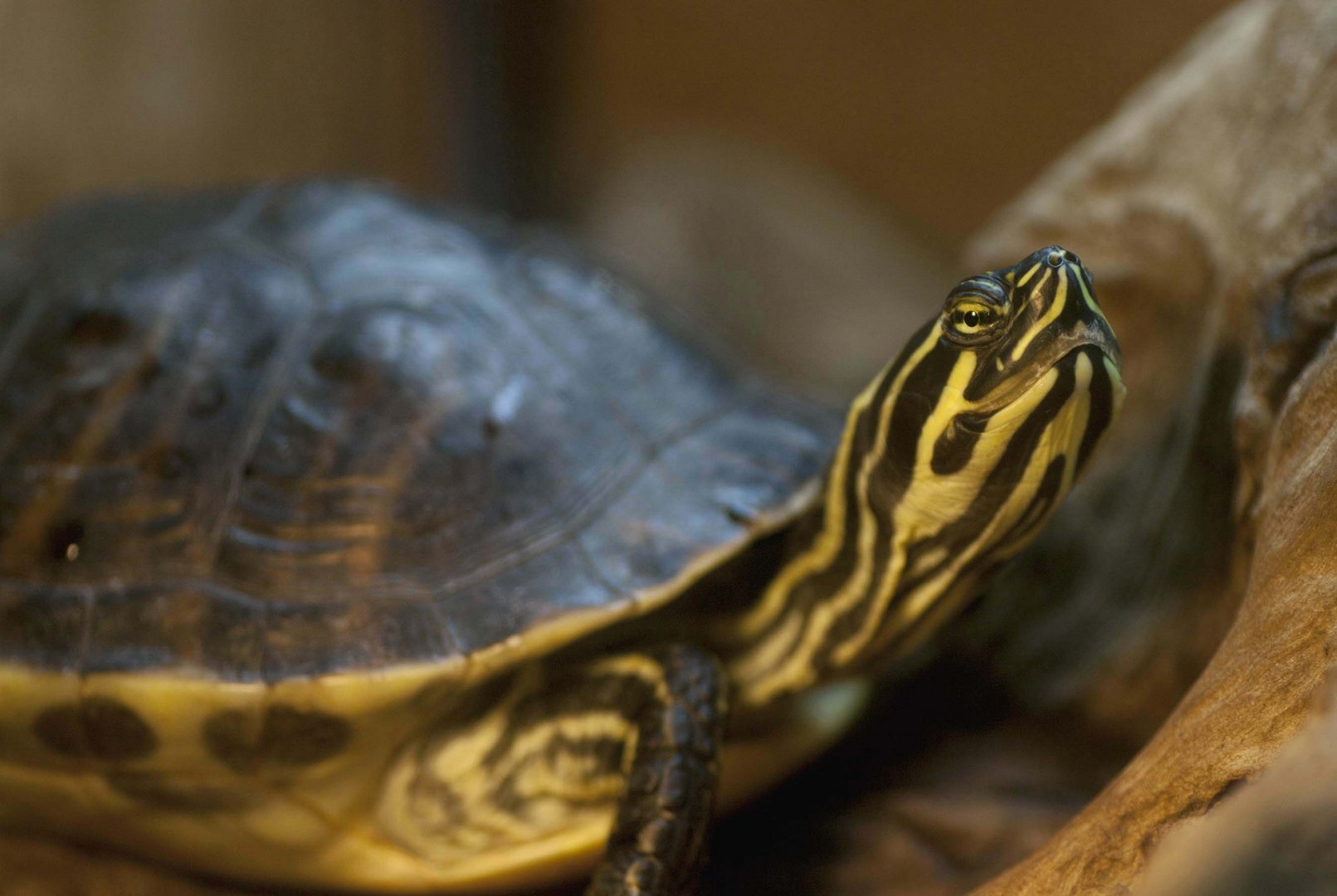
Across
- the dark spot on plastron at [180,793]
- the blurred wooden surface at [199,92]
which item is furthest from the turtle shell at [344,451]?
the blurred wooden surface at [199,92]

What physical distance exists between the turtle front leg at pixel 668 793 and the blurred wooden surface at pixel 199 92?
3047 millimetres

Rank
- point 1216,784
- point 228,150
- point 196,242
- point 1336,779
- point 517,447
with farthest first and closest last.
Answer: point 228,150 < point 196,242 < point 517,447 < point 1216,784 < point 1336,779

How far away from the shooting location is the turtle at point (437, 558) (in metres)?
1.79

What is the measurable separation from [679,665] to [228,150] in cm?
352

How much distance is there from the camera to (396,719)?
1.92 metres

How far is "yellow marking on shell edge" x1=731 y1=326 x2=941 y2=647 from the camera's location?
1.74 m

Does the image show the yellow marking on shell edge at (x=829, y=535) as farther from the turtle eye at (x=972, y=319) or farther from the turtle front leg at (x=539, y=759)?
the turtle front leg at (x=539, y=759)

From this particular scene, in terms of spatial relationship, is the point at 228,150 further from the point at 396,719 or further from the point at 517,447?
the point at 396,719

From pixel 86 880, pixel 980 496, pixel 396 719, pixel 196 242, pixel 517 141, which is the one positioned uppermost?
pixel 517 141

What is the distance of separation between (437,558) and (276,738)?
44 cm

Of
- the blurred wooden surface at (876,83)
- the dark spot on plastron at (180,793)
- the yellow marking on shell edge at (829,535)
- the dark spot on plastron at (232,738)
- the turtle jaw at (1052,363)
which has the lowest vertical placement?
the dark spot on plastron at (180,793)

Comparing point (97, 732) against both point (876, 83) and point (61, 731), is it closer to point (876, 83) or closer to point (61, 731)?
point (61, 731)

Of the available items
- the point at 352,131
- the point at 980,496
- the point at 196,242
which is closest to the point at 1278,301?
the point at 980,496

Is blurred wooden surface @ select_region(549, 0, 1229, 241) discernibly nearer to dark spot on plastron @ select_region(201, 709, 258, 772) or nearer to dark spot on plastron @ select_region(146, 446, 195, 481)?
dark spot on plastron @ select_region(146, 446, 195, 481)
